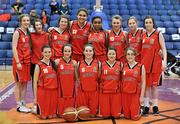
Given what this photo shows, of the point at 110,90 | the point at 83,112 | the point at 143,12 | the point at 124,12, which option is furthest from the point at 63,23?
the point at 143,12

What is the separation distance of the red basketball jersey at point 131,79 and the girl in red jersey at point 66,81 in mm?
642

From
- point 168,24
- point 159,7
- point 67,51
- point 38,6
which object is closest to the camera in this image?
point 67,51

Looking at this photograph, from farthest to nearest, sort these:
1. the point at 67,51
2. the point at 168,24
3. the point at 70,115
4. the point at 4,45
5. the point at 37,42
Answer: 1. the point at 168,24
2. the point at 4,45
3. the point at 37,42
4. the point at 67,51
5. the point at 70,115

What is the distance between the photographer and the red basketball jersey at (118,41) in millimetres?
4555

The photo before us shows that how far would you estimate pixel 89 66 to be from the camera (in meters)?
4.36

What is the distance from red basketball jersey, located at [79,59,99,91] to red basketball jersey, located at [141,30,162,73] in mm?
708

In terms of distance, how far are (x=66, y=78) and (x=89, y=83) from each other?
302 millimetres

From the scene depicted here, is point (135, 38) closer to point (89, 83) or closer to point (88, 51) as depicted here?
point (88, 51)

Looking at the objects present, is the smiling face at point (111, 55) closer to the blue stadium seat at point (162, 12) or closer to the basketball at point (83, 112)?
the basketball at point (83, 112)

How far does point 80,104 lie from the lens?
4387mm

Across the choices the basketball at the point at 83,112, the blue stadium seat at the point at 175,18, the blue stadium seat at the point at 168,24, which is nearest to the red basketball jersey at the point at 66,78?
the basketball at the point at 83,112

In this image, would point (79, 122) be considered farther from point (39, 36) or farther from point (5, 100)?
point (5, 100)

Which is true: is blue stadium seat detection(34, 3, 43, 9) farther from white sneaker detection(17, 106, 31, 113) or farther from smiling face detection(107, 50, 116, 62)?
smiling face detection(107, 50, 116, 62)

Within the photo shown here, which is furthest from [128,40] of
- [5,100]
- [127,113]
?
[5,100]
